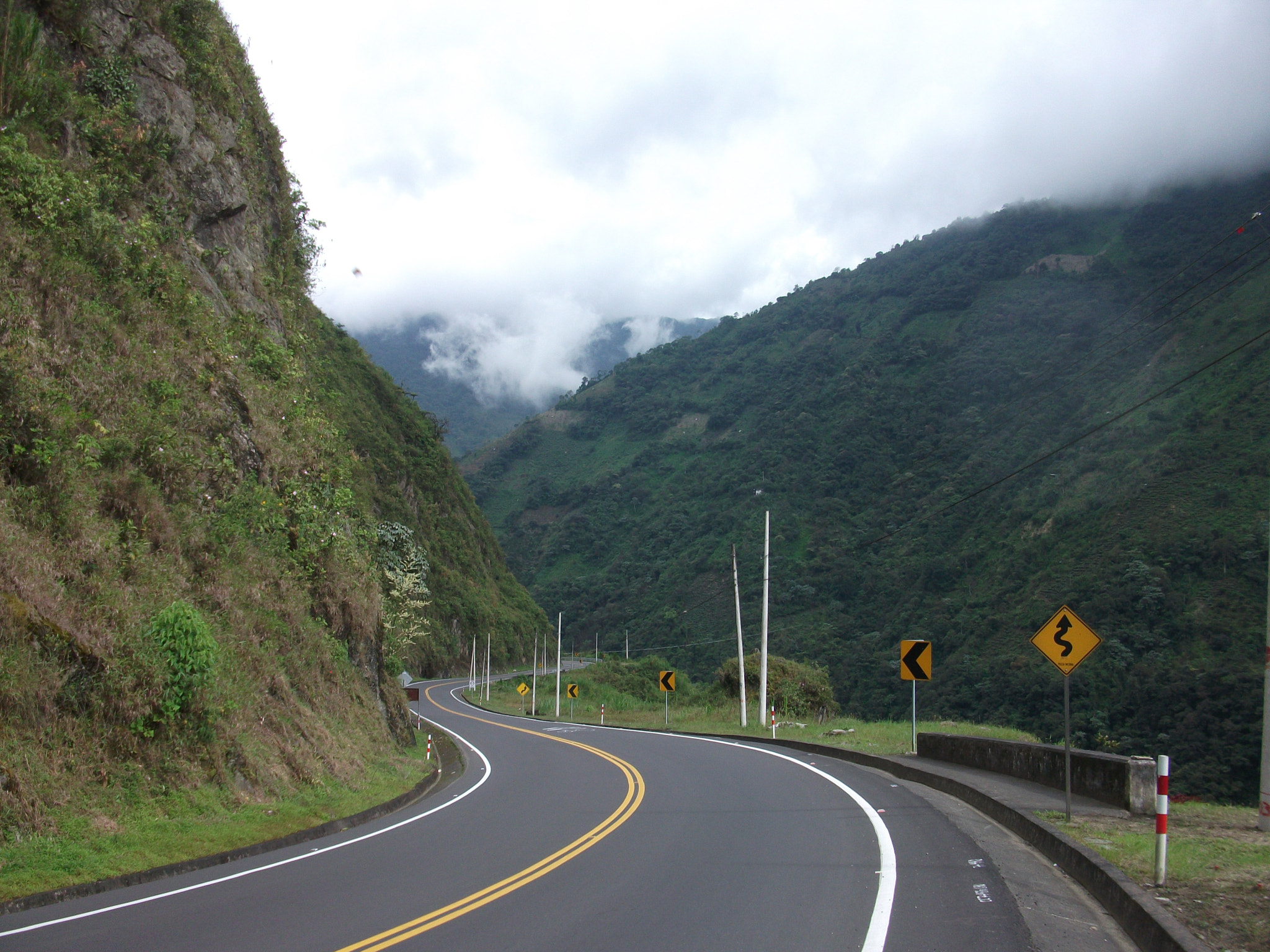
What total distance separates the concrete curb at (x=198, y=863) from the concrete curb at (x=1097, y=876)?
8313mm

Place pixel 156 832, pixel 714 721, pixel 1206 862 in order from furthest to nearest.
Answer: pixel 714 721
pixel 156 832
pixel 1206 862

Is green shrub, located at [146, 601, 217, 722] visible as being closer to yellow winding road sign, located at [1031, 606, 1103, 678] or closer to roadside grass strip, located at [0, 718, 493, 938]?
roadside grass strip, located at [0, 718, 493, 938]

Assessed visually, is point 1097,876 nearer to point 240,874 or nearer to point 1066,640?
point 1066,640

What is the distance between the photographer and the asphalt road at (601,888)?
19.5 ft

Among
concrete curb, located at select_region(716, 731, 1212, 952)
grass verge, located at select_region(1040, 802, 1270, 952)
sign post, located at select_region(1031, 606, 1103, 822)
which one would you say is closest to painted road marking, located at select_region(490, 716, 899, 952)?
concrete curb, located at select_region(716, 731, 1212, 952)

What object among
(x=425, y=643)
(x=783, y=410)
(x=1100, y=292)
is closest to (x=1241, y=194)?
(x=1100, y=292)

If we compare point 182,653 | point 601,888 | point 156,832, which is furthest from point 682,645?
point 601,888

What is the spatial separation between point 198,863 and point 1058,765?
1090cm

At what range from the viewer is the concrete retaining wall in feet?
33.1

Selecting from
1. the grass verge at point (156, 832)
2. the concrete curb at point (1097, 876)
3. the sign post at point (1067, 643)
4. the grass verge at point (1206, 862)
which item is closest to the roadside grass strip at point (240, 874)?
the grass verge at point (156, 832)

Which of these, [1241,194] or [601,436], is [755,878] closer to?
[1241,194]

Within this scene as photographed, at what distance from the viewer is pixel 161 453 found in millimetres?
13945

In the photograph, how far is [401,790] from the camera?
578 inches

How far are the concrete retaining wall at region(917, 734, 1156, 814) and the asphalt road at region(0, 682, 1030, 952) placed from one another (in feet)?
6.44
